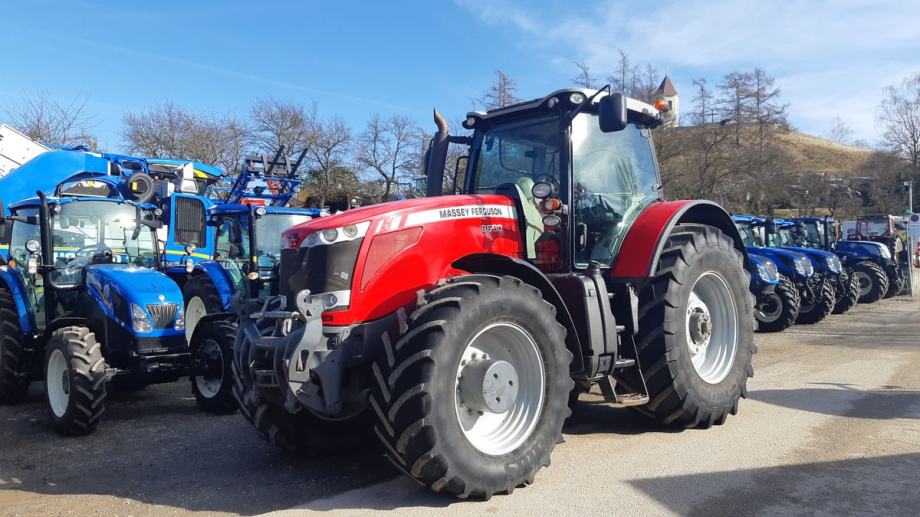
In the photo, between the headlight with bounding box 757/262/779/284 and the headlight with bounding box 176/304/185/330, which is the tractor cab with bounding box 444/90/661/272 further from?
the headlight with bounding box 757/262/779/284

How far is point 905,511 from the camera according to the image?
3500mm

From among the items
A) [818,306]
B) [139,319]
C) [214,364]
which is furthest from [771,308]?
[139,319]

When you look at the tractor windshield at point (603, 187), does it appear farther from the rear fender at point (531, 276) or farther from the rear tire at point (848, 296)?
the rear tire at point (848, 296)

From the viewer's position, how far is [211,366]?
644 centimetres

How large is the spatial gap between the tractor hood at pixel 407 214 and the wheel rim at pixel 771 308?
9.62 m

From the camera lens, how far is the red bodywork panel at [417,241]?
384cm

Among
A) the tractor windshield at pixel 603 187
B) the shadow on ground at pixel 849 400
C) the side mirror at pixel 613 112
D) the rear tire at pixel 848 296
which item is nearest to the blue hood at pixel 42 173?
the tractor windshield at pixel 603 187

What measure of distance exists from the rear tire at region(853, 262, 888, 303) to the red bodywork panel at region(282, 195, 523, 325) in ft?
52.7

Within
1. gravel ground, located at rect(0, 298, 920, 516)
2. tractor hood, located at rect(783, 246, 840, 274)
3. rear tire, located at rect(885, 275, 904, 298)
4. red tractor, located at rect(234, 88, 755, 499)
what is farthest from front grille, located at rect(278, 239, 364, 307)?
rear tire, located at rect(885, 275, 904, 298)

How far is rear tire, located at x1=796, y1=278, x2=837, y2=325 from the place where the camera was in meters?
13.5

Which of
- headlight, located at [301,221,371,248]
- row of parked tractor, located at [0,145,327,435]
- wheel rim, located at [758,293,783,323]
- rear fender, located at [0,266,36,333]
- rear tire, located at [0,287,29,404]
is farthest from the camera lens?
wheel rim, located at [758,293,783,323]

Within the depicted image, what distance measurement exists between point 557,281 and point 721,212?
2087 mm

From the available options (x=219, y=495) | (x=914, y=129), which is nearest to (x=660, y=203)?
(x=219, y=495)

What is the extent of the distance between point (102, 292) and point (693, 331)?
17.7 feet
